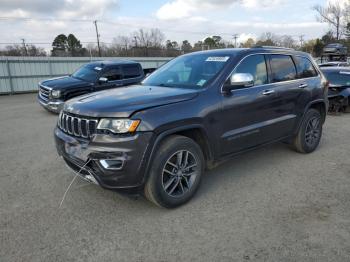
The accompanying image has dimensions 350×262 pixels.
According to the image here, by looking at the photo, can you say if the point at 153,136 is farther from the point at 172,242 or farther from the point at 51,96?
the point at 51,96

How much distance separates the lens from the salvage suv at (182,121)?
3119 millimetres

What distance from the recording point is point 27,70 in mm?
18156

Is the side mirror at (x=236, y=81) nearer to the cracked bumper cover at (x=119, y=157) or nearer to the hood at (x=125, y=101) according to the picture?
the hood at (x=125, y=101)

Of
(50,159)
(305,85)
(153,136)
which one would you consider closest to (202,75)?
(153,136)

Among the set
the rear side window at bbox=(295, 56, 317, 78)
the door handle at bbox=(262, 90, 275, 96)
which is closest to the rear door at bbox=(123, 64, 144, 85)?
the rear side window at bbox=(295, 56, 317, 78)

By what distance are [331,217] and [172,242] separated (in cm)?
181

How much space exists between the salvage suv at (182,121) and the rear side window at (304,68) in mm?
94

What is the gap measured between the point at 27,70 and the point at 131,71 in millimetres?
10266

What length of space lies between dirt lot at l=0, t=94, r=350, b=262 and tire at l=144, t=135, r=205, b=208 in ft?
0.61

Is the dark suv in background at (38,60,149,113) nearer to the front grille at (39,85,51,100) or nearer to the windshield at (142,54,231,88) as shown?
the front grille at (39,85,51,100)

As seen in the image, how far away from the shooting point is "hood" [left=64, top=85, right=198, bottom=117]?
124 inches

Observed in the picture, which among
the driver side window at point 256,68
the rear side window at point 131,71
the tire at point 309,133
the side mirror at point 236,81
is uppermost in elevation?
the rear side window at point 131,71

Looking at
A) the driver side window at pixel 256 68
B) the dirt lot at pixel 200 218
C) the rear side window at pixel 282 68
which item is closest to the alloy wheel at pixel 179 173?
the dirt lot at pixel 200 218

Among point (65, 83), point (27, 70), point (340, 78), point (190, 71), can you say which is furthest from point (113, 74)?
point (27, 70)
